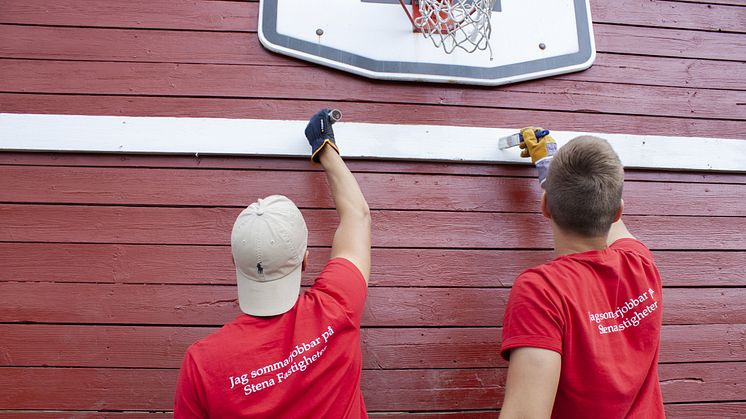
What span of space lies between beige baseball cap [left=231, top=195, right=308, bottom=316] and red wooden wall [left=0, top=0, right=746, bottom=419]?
93cm

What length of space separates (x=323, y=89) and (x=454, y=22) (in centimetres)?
72

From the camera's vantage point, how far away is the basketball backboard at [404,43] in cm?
278

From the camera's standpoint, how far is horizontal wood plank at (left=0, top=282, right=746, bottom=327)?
247cm

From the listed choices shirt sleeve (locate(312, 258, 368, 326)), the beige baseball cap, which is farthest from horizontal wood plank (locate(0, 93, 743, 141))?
the beige baseball cap

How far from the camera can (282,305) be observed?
164cm

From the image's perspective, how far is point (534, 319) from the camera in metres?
1.67

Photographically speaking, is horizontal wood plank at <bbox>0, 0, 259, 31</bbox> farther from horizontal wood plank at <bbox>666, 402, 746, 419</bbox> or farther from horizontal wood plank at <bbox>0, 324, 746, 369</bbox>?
horizontal wood plank at <bbox>666, 402, 746, 419</bbox>

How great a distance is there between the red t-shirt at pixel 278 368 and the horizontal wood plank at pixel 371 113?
1.24 meters

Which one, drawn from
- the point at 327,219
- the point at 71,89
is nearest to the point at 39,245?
the point at 71,89

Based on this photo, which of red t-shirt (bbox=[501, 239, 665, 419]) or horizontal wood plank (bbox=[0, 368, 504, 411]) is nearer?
red t-shirt (bbox=[501, 239, 665, 419])

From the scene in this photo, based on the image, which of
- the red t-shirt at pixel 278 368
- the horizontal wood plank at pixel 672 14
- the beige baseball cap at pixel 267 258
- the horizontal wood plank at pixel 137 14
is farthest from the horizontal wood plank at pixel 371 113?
the red t-shirt at pixel 278 368

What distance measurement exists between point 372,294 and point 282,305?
1.02m

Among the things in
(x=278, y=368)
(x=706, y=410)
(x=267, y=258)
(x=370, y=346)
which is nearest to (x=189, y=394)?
(x=278, y=368)

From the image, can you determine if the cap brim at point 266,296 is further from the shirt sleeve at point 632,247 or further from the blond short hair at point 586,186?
the shirt sleeve at point 632,247
